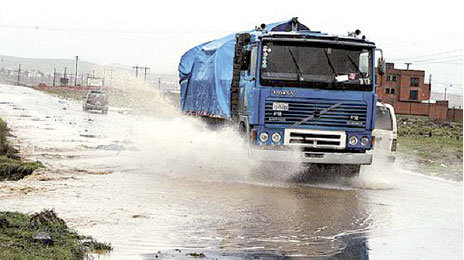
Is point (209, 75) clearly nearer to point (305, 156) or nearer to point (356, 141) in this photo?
point (305, 156)

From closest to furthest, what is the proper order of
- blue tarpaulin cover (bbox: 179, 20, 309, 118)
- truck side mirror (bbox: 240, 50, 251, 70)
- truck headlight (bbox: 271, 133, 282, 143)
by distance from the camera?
truck headlight (bbox: 271, 133, 282, 143)
truck side mirror (bbox: 240, 50, 251, 70)
blue tarpaulin cover (bbox: 179, 20, 309, 118)

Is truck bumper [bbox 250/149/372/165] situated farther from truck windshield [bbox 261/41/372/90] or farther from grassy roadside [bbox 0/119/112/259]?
grassy roadside [bbox 0/119/112/259]

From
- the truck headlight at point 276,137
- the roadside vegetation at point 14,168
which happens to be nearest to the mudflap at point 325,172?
the truck headlight at point 276,137

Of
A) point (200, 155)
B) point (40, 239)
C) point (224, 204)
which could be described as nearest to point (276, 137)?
point (224, 204)

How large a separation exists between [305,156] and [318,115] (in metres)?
0.84

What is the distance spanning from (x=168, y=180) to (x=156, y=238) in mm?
6493

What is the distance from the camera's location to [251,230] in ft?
33.9

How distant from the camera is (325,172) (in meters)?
17.0

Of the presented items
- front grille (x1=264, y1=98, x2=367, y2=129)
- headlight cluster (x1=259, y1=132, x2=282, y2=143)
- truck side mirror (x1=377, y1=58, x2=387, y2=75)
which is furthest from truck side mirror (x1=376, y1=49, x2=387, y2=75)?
headlight cluster (x1=259, y1=132, x2=282, y2=143)

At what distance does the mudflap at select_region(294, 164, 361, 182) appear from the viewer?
16.8 metres

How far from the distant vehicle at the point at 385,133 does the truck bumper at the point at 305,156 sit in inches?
131

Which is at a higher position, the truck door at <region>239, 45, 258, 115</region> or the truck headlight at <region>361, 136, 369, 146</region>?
the truck door at <region>239, 45, 258, 115</region>

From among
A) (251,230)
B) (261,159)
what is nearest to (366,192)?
(261,159)

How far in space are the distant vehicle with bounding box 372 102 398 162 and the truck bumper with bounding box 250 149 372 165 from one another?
10.9ft
